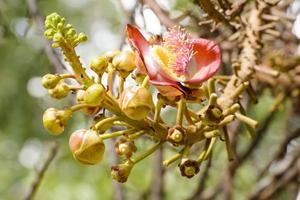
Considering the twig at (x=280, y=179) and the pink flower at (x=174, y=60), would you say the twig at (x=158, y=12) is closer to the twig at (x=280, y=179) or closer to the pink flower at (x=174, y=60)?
the pink flower at (x=174, y=60)

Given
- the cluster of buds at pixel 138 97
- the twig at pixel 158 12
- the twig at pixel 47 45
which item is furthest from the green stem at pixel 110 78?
the twig at pixel 47 45

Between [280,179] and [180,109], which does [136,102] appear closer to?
[180,109]

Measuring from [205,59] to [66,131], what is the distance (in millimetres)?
1831

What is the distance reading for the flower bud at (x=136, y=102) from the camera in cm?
82

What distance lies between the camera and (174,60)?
3.03ft

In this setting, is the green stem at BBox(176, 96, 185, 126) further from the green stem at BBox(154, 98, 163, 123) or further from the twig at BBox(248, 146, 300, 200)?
the twig at BBox(248, 146, 300, 200)

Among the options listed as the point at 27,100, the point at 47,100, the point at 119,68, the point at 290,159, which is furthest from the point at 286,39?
the point at 27,100

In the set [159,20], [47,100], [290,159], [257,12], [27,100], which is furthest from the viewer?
[27,100]

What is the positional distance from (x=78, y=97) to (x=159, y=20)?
0.49 metres

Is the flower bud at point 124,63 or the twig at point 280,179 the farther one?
the twig at point 280,179

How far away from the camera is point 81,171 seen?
3523 mm

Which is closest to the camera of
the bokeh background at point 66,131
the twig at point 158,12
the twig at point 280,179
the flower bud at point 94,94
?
the flower bud at point 94,94

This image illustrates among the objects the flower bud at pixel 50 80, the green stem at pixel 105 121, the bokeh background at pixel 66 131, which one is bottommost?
the bokeh background at pixel 66 131

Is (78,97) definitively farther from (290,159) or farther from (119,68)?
(290,159)
